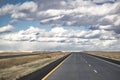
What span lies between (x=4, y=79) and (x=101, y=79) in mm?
6220

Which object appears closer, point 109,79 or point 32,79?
point 32,79

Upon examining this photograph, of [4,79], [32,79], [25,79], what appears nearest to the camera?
[25,79]

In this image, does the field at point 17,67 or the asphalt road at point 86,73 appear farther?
the field at point 17,67

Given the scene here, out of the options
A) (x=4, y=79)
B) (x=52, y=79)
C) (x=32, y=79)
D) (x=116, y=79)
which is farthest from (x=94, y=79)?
(x=4, y=79)

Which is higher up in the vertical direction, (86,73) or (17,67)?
(17,67)

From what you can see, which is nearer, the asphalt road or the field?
the asphalt road

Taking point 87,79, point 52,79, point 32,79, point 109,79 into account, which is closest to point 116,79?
point 109,79

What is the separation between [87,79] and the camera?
55.0 feet

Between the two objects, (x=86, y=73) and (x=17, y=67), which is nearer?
(x=86, y=73)

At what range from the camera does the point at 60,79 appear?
16.4 metres

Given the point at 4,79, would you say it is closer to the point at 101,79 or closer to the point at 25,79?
the point at 25,79

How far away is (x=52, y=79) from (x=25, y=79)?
3719 mm

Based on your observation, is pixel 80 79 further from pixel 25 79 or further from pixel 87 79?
pixel 25 79

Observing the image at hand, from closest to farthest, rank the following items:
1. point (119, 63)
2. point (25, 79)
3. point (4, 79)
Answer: point (25, 79)
point (4, 79)
point (119, 63)
